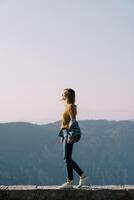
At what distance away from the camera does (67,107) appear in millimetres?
12406

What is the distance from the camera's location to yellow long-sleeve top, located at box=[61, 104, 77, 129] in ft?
40.2

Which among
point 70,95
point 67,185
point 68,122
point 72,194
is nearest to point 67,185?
point 67,185

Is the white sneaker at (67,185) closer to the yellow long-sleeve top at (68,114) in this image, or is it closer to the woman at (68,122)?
the woman at (68,122)

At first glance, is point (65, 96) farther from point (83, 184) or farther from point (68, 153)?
point (83, 184)

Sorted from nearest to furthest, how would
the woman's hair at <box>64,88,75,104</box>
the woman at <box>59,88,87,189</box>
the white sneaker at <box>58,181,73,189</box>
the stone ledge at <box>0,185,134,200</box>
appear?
1. the stone ledge at <box>0,185,134,200</box>
2. the white sneaker at <box>58,181,73,189</box>
3. the woman at <box>59,88,87,189</box>
4. the woman's hair at <box>64,88,75,104</box>

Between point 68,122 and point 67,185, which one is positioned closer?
Answer: point 67,185

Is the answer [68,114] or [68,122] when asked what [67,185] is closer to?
[68,122]

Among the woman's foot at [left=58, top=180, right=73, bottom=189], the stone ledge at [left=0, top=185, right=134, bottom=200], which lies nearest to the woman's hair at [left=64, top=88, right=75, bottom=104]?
the woman's foot at [left=58, top=180, right=73, bottom=189]

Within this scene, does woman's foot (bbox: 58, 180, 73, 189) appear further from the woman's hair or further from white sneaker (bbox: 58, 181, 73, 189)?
the woman's hair

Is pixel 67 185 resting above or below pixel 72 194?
above

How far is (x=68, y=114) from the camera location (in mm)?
12422

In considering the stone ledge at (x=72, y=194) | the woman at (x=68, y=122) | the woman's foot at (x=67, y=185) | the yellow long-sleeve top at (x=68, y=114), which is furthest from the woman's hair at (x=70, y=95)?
the stone ledge at (x=72, y=194)

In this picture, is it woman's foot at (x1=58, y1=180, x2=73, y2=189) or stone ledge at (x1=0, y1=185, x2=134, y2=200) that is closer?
stone ledge at (x1=0, y1=185, x2=134, y2=200)

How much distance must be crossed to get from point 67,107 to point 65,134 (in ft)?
2.78
